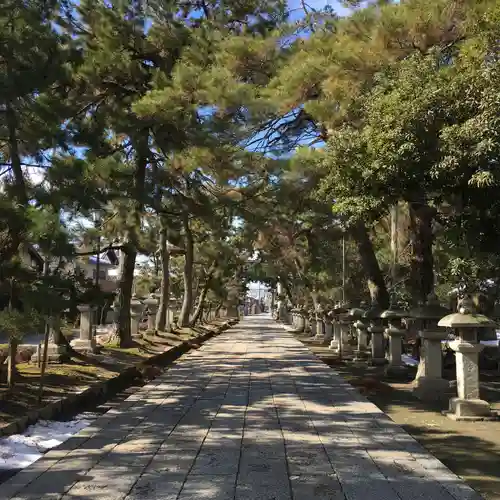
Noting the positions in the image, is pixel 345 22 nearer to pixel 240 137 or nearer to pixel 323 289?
pixel 240 137

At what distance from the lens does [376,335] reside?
14508mm

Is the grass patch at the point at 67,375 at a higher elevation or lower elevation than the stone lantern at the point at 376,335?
lower

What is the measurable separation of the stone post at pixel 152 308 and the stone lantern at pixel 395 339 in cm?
1225

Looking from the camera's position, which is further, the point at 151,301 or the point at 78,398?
the point at 151,301

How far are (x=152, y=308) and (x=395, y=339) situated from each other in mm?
13115

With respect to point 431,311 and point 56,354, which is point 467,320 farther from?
point 56,354

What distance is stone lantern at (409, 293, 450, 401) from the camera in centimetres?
965

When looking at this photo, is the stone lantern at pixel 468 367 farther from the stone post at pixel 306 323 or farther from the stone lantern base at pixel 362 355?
the stone post at pixel 306 323

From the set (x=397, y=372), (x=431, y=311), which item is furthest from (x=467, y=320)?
(x=397, y=372)

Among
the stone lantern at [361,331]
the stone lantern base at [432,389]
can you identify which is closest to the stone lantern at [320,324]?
A: the stone lantern at [361,331]

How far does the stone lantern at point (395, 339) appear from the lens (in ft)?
40.0

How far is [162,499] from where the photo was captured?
4.28 meters

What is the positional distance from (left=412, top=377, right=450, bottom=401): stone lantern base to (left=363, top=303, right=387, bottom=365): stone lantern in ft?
14.7

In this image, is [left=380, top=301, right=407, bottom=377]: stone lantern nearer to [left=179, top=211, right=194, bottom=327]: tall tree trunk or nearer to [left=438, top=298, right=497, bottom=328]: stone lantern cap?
[left=438, top=298, right=497, bottom=328]: stone lantern cap
